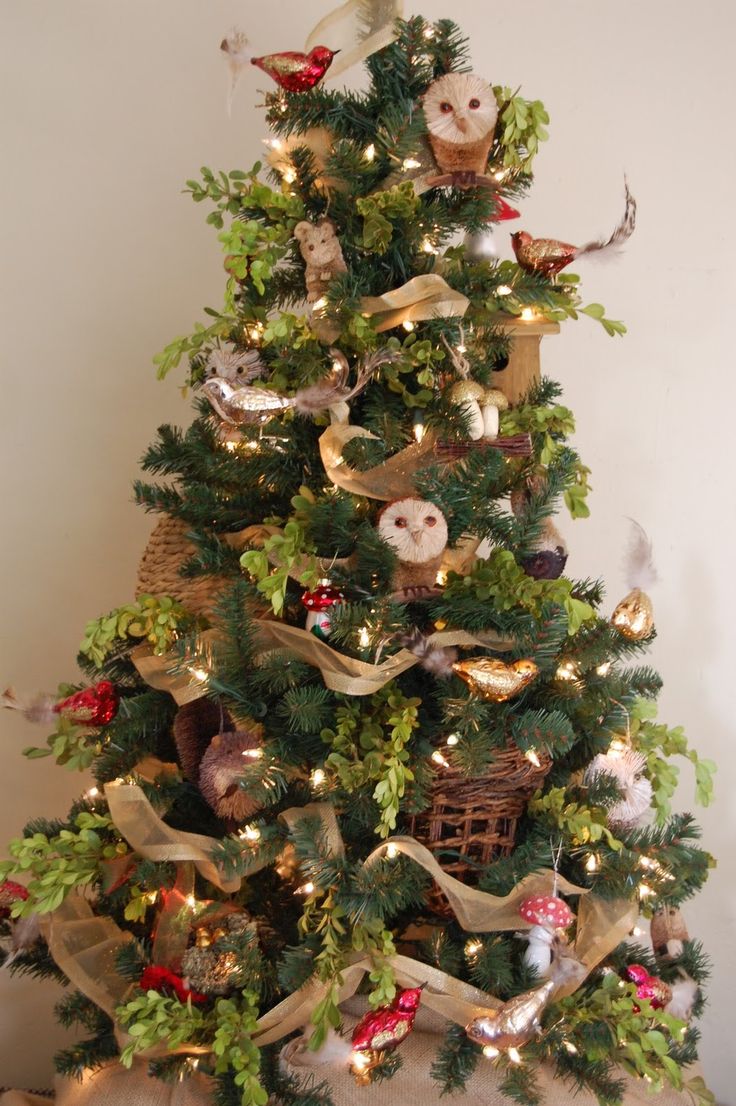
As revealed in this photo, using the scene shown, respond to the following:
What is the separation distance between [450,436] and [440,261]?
21 centimetres

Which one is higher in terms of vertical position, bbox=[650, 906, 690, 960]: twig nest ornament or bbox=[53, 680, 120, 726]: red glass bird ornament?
bbox=[53, 680, 120, 726]: red glass bird ornament

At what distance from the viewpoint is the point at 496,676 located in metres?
0.92

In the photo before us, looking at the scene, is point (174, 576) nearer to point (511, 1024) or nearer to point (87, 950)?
point (87, 950)

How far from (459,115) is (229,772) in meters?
0.73

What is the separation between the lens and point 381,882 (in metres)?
0.91

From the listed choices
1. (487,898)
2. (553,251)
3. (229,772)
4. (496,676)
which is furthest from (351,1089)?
(553,251)

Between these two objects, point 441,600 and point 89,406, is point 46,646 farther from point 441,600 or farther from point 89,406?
point 441,600

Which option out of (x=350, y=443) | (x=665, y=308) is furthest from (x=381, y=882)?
(x=665, y=308)

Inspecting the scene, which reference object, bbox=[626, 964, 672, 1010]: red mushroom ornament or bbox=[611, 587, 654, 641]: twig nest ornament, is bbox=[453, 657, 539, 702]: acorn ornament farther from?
bbox=[626, 964, 672, 1010]: red mushroom ornament

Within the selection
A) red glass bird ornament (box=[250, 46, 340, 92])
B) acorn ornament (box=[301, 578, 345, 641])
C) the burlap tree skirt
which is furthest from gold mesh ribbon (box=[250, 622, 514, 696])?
red glass bird ornament (box=[250, 46, 340, 92])

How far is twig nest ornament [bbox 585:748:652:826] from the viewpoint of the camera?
102 centimetres

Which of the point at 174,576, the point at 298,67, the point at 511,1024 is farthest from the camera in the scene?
the point at 174,576

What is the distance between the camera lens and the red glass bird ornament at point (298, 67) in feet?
3.27

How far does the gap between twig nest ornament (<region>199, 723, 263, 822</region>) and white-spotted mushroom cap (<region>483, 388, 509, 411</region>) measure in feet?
1.39
